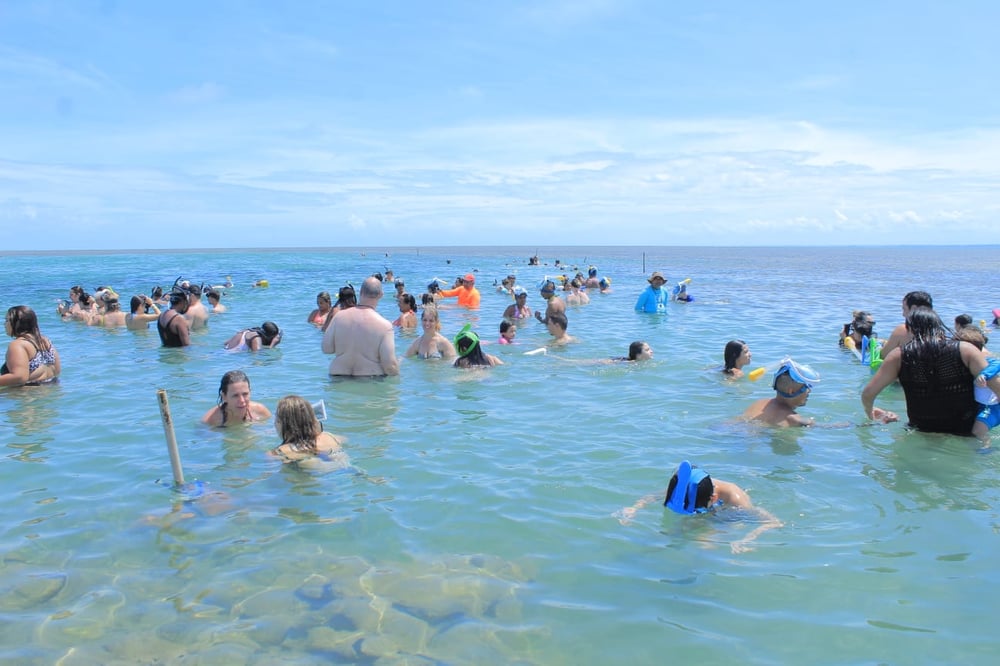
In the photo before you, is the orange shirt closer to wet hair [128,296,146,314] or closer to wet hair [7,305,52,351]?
wet hair [128,296,146,314]

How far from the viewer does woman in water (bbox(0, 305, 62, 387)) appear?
8523mm

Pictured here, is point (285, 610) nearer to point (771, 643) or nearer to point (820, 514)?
point (771, 643)

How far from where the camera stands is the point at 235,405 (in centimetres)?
675

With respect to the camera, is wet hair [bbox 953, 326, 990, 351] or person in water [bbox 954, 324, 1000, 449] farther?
wet hair [bbox 953, 326, 990, 351]

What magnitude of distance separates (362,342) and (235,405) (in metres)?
2.45

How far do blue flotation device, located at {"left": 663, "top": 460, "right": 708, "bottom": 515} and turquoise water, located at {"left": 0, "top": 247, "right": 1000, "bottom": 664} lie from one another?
7.4 inches

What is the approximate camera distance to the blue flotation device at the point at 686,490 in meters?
4.69

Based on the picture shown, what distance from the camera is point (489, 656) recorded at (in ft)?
11.8

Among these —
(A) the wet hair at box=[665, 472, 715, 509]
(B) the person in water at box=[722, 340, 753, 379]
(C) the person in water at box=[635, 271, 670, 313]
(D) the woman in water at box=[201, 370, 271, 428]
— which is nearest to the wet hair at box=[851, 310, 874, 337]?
(B) the person in water at box=[722, 340, 753, 379]

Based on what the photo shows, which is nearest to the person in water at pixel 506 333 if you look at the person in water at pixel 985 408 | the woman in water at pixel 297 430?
the woman in water at pixel 297 430

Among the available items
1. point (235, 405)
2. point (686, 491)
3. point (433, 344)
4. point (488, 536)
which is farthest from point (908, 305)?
point (235, 405)

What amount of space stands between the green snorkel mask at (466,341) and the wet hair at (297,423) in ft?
14.6

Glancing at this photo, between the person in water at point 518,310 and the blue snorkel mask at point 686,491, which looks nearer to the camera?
the blue snorkel mask at point 686,491

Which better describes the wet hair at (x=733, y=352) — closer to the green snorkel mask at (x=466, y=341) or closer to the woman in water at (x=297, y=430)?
the green snorkel mask at (x=466, y=341)
